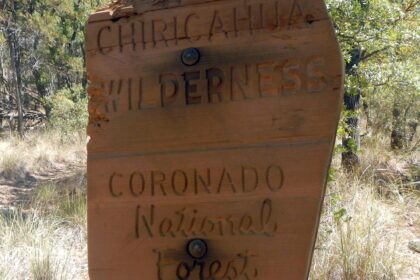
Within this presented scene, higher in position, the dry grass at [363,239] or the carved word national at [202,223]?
the carved word national at [202,223]

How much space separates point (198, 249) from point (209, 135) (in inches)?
13.5

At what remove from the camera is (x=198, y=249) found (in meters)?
1.61

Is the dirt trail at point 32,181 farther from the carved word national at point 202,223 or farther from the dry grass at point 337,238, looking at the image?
the carved word national at point 202,223

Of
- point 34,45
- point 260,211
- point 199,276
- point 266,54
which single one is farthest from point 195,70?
point 34,45

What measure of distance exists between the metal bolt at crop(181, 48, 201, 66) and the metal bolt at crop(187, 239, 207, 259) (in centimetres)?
54

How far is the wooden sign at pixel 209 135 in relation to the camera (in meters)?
1.51

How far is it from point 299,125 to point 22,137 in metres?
14.5

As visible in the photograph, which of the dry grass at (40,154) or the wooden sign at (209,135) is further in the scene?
the dry grass at (40,154)

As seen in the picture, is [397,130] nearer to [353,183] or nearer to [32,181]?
[353,183]

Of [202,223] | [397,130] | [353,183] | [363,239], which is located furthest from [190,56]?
[397,130]

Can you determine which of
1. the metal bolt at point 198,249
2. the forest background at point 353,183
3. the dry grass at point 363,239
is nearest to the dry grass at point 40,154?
the forest background at point 353,183

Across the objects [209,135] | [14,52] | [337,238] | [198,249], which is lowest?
[337,238]

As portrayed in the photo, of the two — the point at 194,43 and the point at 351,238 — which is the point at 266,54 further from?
the point at 351,238

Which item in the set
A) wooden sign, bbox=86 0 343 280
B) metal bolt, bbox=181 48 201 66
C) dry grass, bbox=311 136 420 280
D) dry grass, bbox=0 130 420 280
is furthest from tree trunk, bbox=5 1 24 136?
metal bolt, bbox=181 48 201 66
